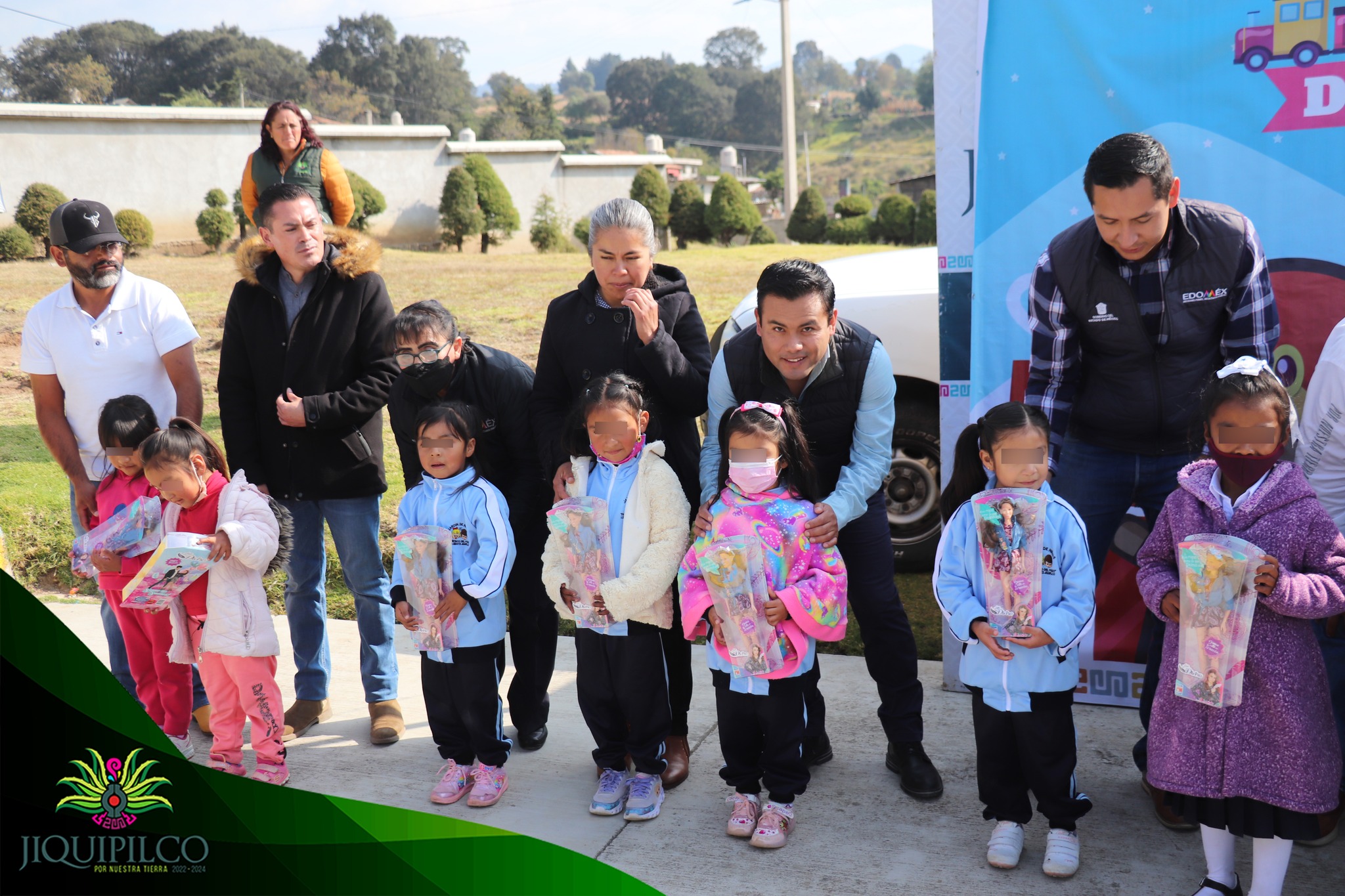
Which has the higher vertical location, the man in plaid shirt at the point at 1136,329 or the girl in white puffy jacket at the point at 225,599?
the man in plaid shirt at the point at 1136,329

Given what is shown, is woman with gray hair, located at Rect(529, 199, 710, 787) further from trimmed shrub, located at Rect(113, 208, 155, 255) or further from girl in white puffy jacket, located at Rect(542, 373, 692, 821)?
trimmed shrub, located at Rect(113, 208, 155, 255)

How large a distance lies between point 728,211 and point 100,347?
2400 centimetres

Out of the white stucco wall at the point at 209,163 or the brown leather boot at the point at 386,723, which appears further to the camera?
the white stucco wall at the point at 209,163

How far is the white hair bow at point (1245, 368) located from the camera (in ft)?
8.66

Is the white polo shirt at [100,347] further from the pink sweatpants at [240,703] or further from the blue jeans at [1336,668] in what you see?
Result: the blue jeans at [1336,668]

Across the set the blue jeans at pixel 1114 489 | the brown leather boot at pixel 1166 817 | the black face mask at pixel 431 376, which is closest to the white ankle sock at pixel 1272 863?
the brown leather boot at pixel 1166 817

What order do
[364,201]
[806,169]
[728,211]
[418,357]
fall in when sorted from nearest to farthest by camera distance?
[418,357] < [364,201] < [728,211] < [806,169]

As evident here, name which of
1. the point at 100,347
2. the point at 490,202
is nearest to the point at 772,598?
the point at 100,347

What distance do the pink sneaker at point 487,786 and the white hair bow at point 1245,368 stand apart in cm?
257

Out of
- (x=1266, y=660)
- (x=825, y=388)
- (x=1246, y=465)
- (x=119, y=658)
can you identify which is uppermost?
(x=825, y=388)

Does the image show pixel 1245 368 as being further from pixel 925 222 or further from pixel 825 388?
pixel 925 222

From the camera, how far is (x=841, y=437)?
336 centimetres

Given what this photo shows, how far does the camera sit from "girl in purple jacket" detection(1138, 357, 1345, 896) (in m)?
2.59

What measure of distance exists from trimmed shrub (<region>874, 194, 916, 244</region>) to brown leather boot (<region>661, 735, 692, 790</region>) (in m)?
25.0
